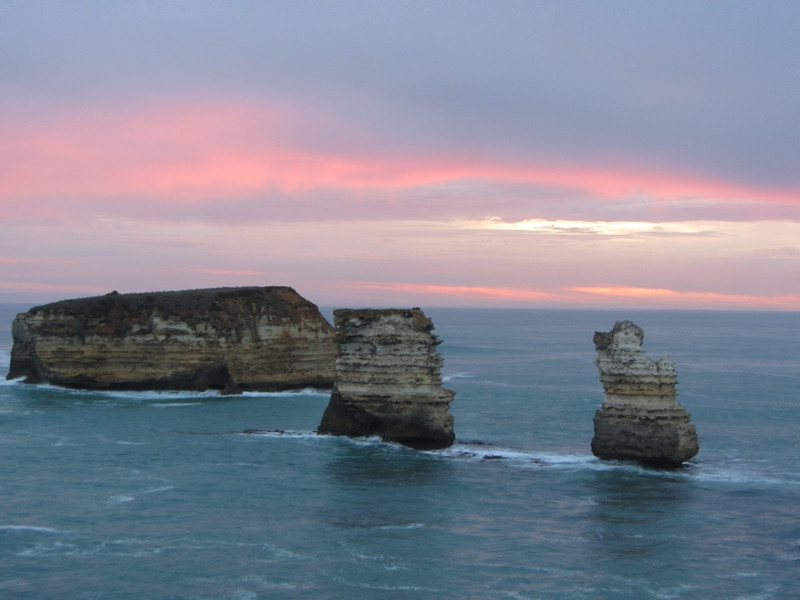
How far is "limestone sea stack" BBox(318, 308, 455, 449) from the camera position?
4025 centimetres

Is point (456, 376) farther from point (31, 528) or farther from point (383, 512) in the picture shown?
point (31, 528)

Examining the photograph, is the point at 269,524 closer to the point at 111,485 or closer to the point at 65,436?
the point at 111,485

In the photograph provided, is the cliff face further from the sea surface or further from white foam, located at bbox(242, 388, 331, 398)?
the sea surface

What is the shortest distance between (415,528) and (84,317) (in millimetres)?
47265

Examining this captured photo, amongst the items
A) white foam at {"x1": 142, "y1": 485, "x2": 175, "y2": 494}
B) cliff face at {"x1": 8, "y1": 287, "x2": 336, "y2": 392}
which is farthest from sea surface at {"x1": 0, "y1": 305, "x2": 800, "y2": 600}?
cliff face at {"x1": 8, "y1": 287, "x2": 336, "y2": 392}

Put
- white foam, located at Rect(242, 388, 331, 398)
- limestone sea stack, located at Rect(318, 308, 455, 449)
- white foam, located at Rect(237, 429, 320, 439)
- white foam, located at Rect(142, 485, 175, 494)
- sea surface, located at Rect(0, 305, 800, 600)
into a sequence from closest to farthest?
sea surface, located at Rect(0, 305, 800, 600)
white foam, located at Rect(142, 485, 175, 494)
limestone sea stack, located at Rect(318, 308, 455, 449)
white foam, located at Rect(237, 429, 320, 439)
white foam, located at Rect(242, 388, 331, 398)

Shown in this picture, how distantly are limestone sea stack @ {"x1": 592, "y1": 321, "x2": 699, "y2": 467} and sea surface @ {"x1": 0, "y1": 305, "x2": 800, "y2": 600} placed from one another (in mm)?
965

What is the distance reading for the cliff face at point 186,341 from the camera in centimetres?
6606

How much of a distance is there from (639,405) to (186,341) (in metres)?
40.0

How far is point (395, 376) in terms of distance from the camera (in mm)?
40469

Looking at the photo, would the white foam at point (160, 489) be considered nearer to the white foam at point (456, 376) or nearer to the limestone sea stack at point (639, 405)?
the limestone sea stack at point (639, 405)

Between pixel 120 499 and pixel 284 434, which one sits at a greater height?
pixel 284 434

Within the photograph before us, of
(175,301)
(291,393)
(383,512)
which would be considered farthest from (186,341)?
(383,512)

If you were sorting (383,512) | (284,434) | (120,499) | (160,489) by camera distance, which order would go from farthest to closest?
(284,434) < (160,489) < (120,499) < (383,512)
